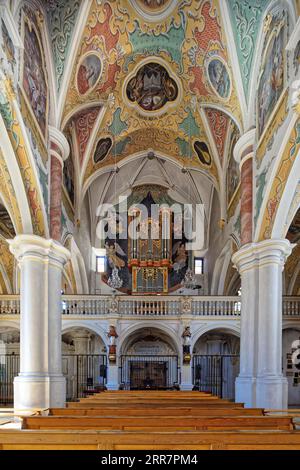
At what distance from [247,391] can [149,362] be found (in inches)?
465

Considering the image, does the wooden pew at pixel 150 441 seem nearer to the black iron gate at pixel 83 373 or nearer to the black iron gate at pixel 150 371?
the black iron gate at pixel 83 373

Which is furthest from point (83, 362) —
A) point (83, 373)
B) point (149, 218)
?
point (149, 218)

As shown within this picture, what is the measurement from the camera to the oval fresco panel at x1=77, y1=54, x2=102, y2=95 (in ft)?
47.4

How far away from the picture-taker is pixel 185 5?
13.8 m

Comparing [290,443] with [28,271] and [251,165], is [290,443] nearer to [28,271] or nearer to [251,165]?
[28,271]

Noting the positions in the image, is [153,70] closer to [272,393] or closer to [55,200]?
[55,200]

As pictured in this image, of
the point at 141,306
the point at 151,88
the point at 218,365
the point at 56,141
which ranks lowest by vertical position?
the point at 218,365

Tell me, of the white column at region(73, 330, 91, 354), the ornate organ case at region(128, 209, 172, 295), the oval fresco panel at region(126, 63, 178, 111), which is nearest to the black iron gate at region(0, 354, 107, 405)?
the white column at region(73, 330, 91, 354)

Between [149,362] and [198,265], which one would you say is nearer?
[149,362]

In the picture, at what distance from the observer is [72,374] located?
75.4 feet

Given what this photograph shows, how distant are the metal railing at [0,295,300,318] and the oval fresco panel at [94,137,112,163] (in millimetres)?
5608

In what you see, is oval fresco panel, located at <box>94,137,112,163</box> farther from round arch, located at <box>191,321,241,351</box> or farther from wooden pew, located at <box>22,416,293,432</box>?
wooden pew, located at <box>22,416,293,432</box>

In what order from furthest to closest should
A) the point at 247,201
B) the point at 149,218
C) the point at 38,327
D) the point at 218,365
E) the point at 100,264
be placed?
the point at 100,264 < the point at 149,218 < the point at 218,365 < the point at 247,201 < the point at 38,327
